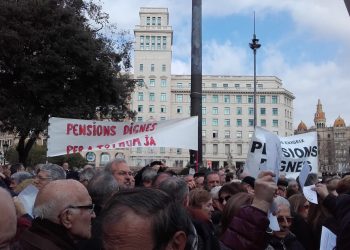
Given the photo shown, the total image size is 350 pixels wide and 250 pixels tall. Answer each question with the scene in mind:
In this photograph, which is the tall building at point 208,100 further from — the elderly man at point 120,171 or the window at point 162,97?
the elderly man at point 120,171

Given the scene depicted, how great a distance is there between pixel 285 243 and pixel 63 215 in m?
2.08

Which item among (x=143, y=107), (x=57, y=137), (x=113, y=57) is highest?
(x=143, y=107)

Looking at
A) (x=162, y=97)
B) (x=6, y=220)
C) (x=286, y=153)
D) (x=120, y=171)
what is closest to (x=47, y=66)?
(x=286, y=153)

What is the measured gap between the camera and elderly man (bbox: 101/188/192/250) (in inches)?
69.9

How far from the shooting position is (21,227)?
3.87 meters

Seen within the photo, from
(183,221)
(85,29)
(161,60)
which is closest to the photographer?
(183,221)

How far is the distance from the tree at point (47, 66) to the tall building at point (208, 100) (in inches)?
3596

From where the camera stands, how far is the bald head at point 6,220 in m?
2.38

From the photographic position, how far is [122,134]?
9.20 meters

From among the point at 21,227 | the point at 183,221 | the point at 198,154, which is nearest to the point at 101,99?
the point at 198,154

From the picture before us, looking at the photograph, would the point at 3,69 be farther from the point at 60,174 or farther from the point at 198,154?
the point at 60,174

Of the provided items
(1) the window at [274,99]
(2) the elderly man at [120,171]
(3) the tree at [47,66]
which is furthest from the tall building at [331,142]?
(2) the elderly man at [120,171]

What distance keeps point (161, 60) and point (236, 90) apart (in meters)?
18.3

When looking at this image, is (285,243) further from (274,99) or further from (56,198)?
(274,99)
